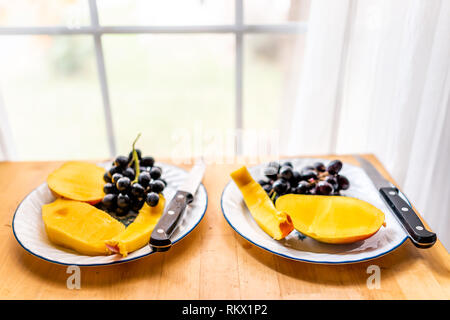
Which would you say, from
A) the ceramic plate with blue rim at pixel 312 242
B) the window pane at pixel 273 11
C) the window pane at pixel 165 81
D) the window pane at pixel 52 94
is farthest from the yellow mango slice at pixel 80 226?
the window pane at pixel 273 11

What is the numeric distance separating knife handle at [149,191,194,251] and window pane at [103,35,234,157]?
0.60 m

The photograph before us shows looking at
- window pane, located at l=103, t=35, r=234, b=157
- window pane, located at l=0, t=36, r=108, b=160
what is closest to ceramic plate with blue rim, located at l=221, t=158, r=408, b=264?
window pane, located at l=103, t=35, r=234, b=157

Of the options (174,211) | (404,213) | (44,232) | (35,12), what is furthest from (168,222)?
(35,12)

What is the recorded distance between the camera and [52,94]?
2.29 metres

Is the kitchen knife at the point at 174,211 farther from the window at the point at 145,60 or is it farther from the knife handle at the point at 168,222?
the window at the point at 145,60

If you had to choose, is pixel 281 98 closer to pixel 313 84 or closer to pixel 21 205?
pixel 313 84

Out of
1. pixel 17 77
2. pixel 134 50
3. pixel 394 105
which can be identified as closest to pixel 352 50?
pixel 394 105

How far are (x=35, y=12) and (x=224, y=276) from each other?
4.03ft

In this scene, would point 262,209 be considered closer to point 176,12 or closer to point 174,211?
point 174,211

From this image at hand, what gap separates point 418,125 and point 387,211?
400 mm

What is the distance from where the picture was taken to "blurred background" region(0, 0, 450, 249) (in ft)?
3.63

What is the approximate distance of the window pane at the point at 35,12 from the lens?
54.4 inches

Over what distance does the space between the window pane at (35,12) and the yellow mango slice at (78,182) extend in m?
0.65

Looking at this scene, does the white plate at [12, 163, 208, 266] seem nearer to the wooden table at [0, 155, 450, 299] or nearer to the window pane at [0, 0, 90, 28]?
the wooden table at [0, 155, 450, 299]
